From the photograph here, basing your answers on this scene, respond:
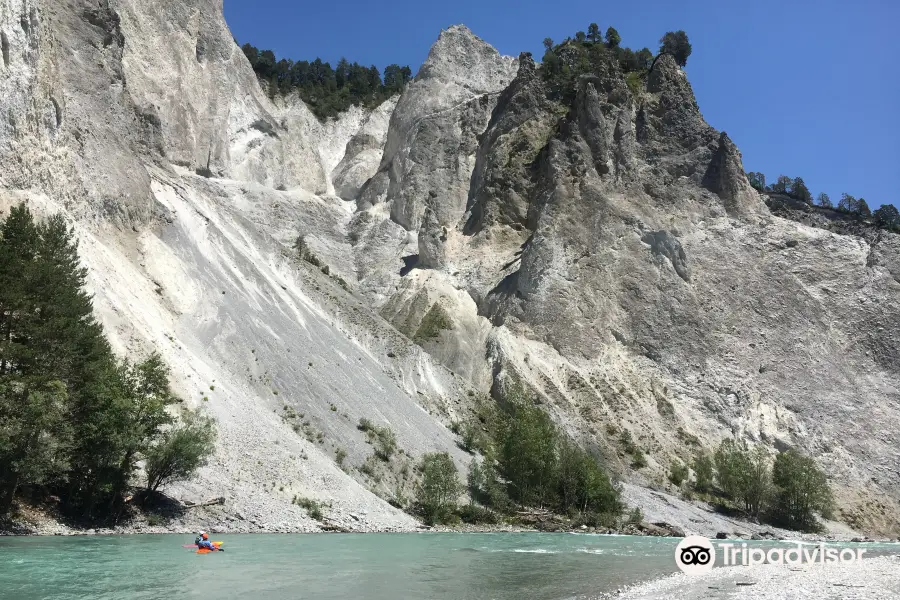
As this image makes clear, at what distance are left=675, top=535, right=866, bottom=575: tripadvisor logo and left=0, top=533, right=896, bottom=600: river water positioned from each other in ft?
2.82

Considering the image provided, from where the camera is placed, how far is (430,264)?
70188mm

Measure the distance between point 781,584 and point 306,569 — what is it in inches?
516

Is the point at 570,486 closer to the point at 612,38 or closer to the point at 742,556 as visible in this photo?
the point at 742,556

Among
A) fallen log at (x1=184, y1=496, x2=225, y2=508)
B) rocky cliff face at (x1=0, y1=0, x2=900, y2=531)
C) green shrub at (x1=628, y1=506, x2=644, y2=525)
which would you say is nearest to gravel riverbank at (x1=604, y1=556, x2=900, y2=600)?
rocky cliff face at (x1=0, y1=0, x2=900, y2=531)

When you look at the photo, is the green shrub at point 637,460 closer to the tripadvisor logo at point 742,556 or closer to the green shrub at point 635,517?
the green shrub at point 635,517

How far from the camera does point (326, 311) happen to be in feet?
177

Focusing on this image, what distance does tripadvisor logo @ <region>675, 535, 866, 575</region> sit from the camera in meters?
24.3

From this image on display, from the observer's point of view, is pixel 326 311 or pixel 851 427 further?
pixel 851 427

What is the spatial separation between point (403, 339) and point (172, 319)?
18.9m

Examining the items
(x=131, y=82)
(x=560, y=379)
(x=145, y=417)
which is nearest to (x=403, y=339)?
(x=560, y=379)

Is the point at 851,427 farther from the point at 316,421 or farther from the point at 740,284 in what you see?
the point at 316,421

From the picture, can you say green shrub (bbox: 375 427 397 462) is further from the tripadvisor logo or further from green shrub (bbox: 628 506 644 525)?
the tripadvisor logo

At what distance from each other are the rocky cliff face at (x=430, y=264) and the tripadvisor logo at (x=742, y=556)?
14.4 meters

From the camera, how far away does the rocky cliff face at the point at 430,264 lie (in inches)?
1497
